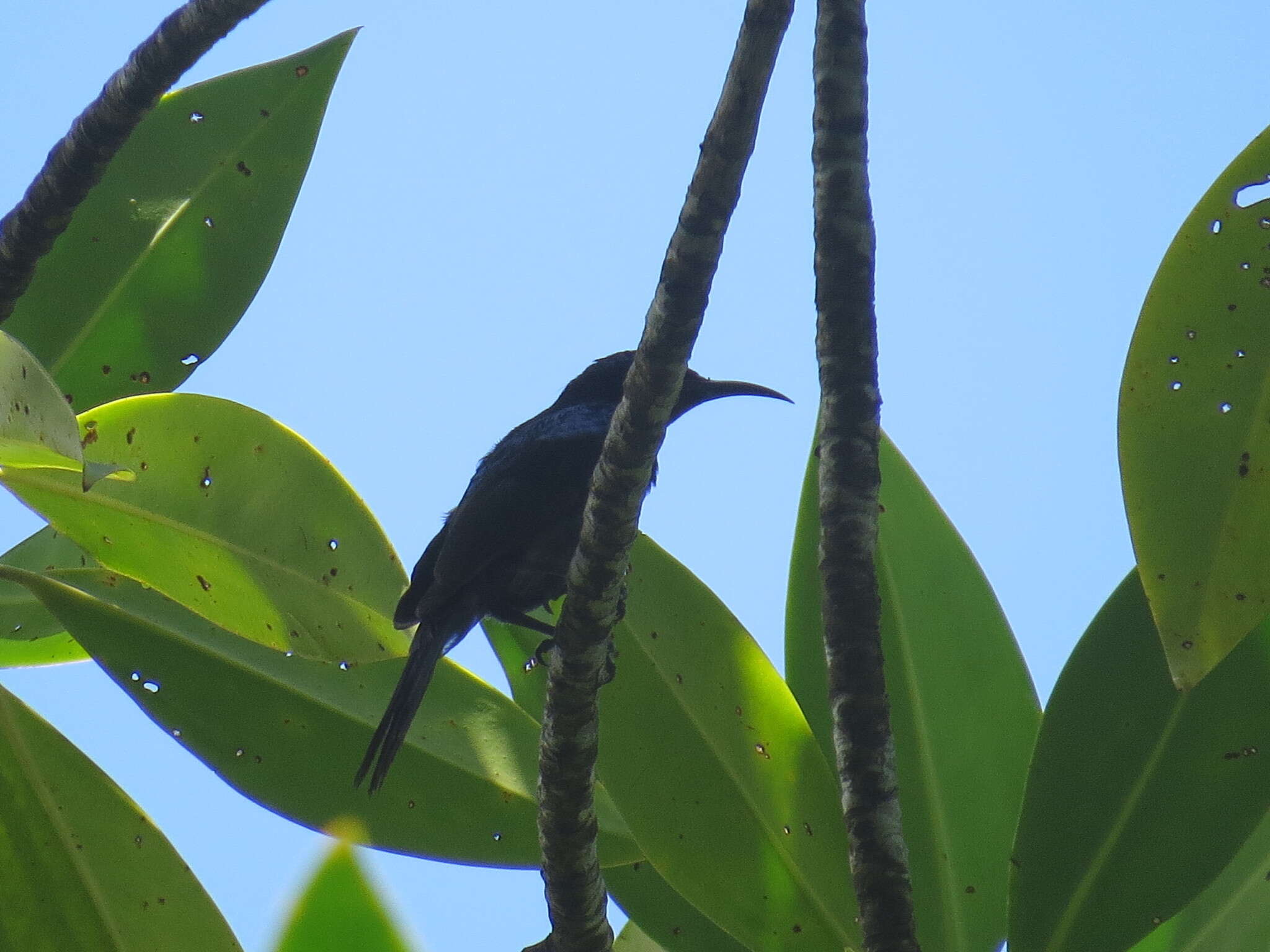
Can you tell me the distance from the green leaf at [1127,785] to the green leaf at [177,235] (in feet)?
7.53

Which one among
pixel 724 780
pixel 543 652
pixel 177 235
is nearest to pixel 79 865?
pixel 543 652

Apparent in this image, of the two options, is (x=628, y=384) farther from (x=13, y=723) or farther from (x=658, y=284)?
(x=13, y=723)

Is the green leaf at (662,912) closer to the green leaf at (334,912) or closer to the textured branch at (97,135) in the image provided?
the green leaf at (334,912)

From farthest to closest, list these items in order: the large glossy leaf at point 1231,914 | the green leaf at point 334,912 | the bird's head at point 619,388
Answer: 1. the bird's head at point 619,388
2. the large glossy leaf at point 1231,914
3. the green leaf at point 334,912

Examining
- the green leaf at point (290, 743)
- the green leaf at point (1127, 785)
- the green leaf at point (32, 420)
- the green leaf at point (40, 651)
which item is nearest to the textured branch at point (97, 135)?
the green leaf at point (290, 743)

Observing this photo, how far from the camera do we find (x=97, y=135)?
2939 mm

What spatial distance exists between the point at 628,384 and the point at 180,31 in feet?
5.23

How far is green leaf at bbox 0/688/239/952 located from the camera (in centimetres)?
253

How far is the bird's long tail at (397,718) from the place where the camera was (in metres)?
2.80

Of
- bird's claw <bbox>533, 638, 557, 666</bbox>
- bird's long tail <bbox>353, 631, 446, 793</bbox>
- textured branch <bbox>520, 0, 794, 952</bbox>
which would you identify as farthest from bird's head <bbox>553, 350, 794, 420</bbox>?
textured branch <bbox>520, 0, 794, 952</bbox>

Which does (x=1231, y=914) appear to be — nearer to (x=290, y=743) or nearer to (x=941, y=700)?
(x=941, y=700)

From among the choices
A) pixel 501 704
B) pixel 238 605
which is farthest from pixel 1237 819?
pixel 238 605

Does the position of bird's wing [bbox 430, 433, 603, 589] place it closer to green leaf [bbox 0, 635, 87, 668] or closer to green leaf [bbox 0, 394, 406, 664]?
green leaf [bbox 0, 394, 406, 664]

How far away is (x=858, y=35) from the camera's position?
2.75 metres
